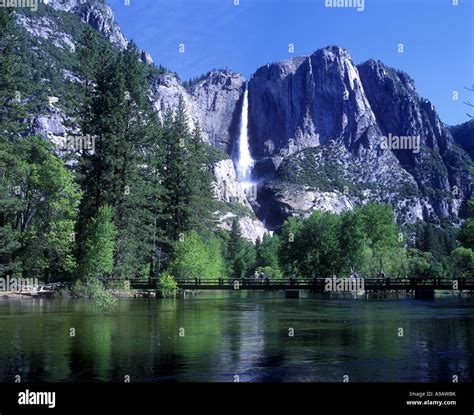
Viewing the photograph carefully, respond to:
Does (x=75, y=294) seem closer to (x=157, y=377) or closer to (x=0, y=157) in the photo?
(x=0, y=157)

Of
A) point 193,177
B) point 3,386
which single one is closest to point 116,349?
point 3,386

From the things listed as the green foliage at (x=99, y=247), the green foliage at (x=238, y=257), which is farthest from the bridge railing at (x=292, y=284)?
the green foliage at (x=238, y=257)

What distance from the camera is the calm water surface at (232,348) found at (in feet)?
40.8

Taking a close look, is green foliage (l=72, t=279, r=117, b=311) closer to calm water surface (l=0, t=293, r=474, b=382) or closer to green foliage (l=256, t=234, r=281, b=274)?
calm water surface (l=0, t=293, r=474, b=382)

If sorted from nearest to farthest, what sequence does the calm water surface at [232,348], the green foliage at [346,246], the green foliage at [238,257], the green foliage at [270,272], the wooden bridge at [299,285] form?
the calm water surface at [232,348], the wooden bridge at [299,285], the green foliage at [346,246], the green foliage at [270,272], the green foliage at [238,257]

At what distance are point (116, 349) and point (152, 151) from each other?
4003cm

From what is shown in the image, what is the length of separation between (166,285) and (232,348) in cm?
3184

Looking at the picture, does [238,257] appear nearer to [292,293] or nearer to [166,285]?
[292,293]

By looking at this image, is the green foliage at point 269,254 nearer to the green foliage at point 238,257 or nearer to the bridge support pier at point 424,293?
the green foliage at point 238,257

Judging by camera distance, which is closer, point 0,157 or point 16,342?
point 16,342

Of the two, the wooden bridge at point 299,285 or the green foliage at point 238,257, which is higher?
the green foliage at point 238,257

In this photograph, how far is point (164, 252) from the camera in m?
62.4

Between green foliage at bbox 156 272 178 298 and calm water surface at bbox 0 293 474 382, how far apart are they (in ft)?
65.7

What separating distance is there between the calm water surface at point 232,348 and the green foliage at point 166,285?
2001cm
